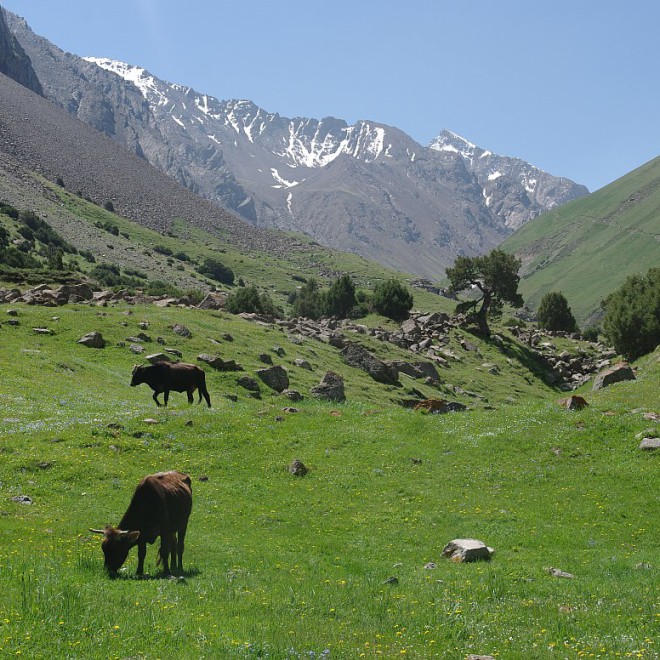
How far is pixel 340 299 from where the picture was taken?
106750 millimetres

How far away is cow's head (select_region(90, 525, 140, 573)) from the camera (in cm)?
1480

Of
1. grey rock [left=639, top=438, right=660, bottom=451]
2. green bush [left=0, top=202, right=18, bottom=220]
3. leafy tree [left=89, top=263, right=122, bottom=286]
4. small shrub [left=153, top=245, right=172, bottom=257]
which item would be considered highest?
green bush [left=0, top=202, right=18, bottom=220]

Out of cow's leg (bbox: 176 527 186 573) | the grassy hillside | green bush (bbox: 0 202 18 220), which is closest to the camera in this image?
cow's leg (bbox: 176 527 186 573)

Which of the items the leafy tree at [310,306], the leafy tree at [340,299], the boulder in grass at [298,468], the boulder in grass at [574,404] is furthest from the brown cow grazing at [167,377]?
the leafy tree at [310,306]

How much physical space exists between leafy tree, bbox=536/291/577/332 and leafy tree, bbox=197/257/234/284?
82.0 m

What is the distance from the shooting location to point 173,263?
169m

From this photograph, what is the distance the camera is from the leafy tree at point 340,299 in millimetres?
106688

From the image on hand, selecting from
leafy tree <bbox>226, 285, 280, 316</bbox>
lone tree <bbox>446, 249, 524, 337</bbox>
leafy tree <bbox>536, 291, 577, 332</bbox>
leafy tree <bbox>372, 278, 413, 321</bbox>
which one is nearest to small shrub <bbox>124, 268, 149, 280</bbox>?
leafy tree <bbox>226, 285, 280, 316</bbox>

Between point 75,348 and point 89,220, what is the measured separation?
14076cm

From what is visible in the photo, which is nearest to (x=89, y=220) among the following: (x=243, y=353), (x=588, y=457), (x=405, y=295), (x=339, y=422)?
(x=405, y=295)

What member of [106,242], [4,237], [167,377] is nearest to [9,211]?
[106,242]

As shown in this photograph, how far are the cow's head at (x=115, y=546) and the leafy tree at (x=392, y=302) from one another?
8769 centimetres

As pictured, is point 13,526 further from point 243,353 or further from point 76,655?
point 243,353

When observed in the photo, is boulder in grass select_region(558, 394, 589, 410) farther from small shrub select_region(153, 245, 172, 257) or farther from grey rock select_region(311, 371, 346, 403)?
small shrub select_region(153, 245, 172, 257)
